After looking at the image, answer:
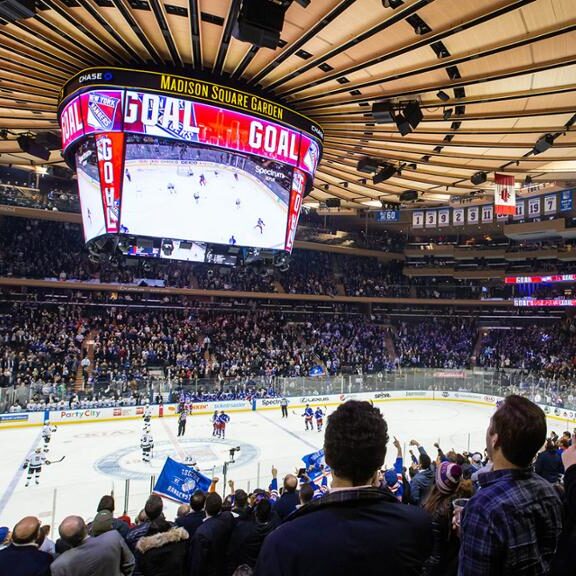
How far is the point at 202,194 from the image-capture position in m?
10.6

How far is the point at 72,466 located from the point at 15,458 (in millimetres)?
2234

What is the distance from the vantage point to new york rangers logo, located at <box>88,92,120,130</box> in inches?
374

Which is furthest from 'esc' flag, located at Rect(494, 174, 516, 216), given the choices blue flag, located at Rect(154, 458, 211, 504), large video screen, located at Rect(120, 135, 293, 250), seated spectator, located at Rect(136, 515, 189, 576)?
seated spectator, located at Rect(136, 515, 189, 576)

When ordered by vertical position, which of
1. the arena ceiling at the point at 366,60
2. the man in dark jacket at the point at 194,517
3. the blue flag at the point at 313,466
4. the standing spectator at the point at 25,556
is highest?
the arena ceiling at the point at 366,60

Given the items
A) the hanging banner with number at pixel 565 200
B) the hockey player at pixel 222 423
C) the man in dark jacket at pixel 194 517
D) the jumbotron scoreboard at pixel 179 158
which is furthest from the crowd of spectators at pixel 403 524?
the hanging banner with number at pixel 565 200

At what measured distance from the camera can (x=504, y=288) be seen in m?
40.0

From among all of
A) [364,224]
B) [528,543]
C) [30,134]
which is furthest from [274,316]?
[528,543]

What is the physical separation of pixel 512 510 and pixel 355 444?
732 millimetres

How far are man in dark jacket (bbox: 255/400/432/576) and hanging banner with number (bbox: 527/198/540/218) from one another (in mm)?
28809

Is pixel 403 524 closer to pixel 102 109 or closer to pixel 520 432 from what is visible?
pixel 520 432

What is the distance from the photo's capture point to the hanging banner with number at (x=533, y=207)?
26.6 meters

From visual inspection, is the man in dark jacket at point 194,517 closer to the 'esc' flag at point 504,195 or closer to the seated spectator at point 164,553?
the seated spectator at point 164,553

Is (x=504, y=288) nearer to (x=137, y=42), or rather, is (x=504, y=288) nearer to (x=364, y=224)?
(x=364, y=224)

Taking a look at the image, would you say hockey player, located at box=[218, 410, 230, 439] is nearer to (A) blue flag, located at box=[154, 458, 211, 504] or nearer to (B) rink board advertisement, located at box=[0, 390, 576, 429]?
(B) rink board advertisement, located at box=[0, 390, 576, 429]
